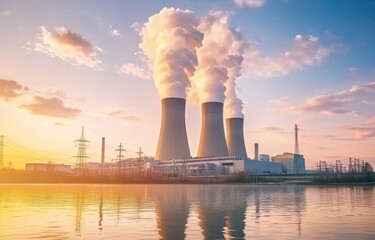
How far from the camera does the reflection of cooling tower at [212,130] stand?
50281 millimetres

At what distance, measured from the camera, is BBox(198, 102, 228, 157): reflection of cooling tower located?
1980 inches

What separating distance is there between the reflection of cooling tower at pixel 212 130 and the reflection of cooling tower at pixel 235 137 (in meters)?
8.12

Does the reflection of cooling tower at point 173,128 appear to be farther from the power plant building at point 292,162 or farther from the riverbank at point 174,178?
the power plant building at point 292,162

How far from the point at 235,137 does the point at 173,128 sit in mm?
19549

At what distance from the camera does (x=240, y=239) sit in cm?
780

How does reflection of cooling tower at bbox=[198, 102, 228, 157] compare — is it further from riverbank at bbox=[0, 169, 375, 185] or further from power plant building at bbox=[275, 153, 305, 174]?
power plant building at bbox=[275, 153, 305, 174]

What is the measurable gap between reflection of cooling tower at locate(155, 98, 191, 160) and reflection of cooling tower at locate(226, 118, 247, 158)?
1550cm

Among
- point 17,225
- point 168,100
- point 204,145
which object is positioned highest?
point 168,100

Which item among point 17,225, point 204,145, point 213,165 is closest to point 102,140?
point 213,165

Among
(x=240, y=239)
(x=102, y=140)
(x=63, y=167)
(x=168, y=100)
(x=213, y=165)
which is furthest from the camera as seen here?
(x=63, y=167)

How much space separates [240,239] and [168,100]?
3904cm

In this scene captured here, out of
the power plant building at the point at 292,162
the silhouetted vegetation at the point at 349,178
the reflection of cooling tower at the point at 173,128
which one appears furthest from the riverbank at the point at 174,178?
the power plant building at the point at 292,162

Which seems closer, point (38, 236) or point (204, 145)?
point (38, 236)

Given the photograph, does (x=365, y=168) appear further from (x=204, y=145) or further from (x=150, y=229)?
(x=150, y=229)
